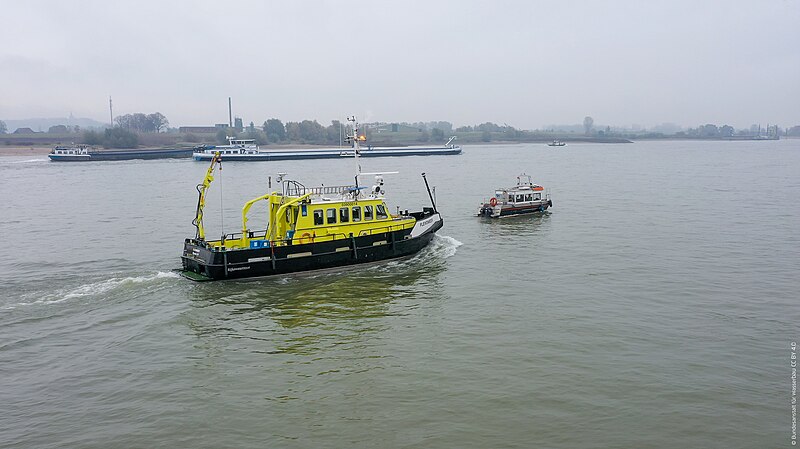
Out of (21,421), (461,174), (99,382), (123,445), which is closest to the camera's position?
(123,445)

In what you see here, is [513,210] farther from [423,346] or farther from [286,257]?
[423,346]

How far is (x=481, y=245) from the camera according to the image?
3525 centimetres

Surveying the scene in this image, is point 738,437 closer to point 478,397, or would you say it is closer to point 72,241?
point 478,397

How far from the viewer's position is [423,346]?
1947 centimetres

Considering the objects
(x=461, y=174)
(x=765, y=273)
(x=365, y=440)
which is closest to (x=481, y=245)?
(x=765, y=273)

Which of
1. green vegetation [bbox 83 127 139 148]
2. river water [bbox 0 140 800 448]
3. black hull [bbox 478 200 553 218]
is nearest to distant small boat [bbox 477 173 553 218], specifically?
black hull [bbox 478 200 553 218]

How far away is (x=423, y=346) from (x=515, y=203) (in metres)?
28.7

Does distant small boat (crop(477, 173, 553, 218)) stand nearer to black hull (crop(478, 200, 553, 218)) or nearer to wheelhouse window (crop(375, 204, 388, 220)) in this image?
black hull (crop(478, 200, 553, 218))

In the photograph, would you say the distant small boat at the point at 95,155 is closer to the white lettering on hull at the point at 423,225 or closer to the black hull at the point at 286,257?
the black hull at the point at 286,257

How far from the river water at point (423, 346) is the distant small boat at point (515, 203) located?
7319mm

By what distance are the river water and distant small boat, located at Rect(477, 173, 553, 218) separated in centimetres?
732

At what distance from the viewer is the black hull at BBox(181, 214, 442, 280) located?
26203 millimetres

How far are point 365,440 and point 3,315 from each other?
1637 centimetres

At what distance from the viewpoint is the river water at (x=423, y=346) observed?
1453cm
